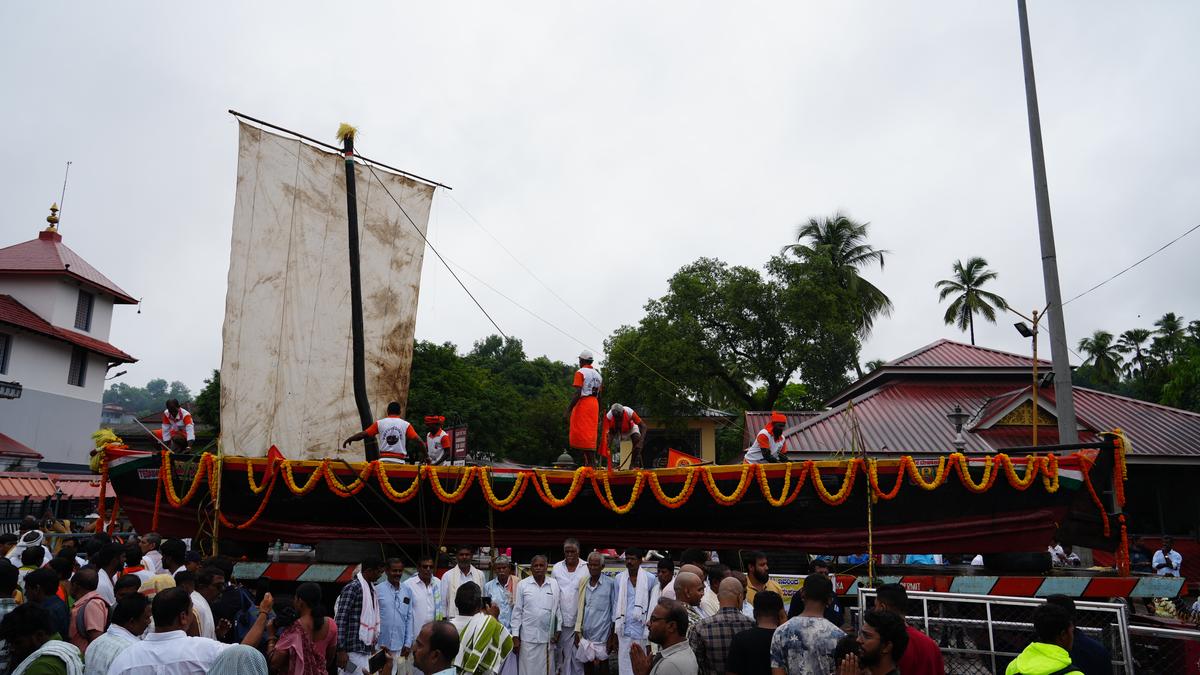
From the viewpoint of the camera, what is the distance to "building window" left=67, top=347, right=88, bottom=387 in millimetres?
27625

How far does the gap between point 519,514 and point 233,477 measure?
394 centimetres

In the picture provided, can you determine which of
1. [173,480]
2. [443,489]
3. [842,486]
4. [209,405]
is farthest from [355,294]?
[209,405]

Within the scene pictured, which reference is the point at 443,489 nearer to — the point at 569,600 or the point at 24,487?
the point at 569,600

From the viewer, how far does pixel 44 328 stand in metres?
26.1

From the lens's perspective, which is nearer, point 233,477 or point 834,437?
point 233,477

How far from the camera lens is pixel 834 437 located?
19531 mm

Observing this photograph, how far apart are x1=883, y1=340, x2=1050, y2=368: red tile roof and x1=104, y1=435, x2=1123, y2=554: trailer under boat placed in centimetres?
1400

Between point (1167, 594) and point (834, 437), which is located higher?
point (834, 437)

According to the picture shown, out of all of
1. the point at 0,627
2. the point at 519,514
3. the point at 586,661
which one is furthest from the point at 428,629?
the point at 519,514

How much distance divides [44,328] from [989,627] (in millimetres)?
29691

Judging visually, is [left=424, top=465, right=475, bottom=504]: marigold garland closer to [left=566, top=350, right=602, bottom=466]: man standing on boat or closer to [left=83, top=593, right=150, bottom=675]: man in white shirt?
[left=566, top=350, right=602, bottom=466]: man standing on boat

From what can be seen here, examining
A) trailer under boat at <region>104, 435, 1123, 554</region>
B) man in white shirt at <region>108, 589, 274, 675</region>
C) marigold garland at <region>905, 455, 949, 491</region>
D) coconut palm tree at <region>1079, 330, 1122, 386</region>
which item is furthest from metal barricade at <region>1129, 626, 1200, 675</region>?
coconut palm tree at <region>1079, 330, 1122, 386</region>

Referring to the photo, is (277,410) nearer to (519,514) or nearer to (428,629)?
(519,514)

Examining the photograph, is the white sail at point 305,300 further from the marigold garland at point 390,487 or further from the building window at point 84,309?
the building window at point 84,309
